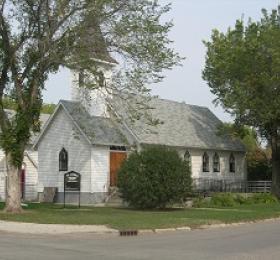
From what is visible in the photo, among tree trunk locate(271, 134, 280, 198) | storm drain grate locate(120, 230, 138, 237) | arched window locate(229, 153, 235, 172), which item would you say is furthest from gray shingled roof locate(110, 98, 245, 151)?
storm drain grate locate(120, 230, 138, 237)

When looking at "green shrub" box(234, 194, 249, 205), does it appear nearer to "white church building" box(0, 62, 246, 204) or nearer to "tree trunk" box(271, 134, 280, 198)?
"white church building" box(0, 62, 246, 204)

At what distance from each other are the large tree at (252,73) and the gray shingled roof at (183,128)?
137 inches

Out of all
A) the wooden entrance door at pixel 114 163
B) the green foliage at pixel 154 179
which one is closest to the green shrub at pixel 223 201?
the green foliage at pixel 154 179

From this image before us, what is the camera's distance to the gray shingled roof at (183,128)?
1625 inches

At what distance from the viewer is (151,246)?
1664 cm

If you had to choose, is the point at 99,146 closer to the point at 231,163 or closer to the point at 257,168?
the point at 231,163

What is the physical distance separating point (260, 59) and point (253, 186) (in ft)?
41.4

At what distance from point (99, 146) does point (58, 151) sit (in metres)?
3.58

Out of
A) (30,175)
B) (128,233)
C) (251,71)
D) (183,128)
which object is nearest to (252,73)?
(251,71)

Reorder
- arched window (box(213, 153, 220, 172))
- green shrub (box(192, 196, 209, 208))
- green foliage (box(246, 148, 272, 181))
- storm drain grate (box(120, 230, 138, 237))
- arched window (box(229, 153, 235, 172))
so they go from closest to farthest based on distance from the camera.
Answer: storm drain grate (box(120, 230, 138, 237)) < green shrub (box(192, 196, 209, 208)) < arched window (box(213, 153, 220, 172)) < arched window (box(229, 153, 235, 172)) < green foliage (box(246, 148, 272, 181))

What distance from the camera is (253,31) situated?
1650 inches

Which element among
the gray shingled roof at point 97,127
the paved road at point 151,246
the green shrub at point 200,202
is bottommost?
the paved road at point 151,246

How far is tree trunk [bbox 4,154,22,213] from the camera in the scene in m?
27.6

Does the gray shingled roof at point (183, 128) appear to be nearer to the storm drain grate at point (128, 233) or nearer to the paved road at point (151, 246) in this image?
the storm drain grate at point (128, 233)
